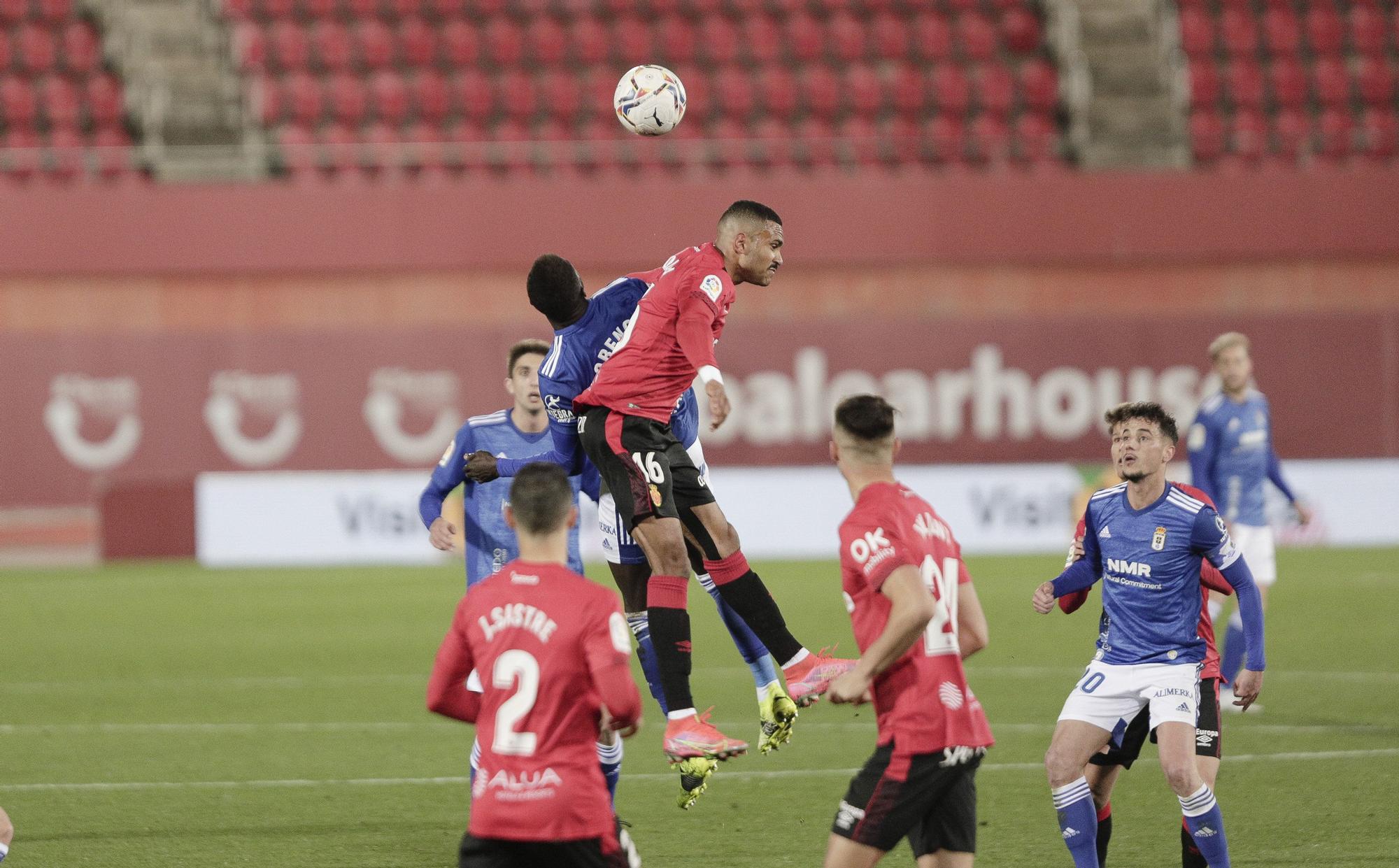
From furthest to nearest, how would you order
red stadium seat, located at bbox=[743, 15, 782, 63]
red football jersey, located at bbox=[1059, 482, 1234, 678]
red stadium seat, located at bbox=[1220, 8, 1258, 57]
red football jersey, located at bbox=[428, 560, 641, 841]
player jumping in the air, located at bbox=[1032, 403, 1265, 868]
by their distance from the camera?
red stadium seat, located at bbox=[1220, 8, 1258, 57], red stadium seat, located at bbox=[743, 15, 782, 63], red football jersey, located at bbox=[1059, 482, 1234, 678], player jumping in the air, located at bbox=[1032, 403, 1265, 868], red football jersey, located at bbox=[428, 560, 641, 841]

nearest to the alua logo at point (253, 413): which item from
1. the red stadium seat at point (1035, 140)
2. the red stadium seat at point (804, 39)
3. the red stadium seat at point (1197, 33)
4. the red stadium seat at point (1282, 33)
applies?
the red stadium seat at point (804, 39)

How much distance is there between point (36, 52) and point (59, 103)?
1279 mm

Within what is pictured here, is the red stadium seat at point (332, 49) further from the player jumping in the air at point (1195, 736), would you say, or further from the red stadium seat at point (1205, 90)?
the player jumping in the air at point (1195, 736)

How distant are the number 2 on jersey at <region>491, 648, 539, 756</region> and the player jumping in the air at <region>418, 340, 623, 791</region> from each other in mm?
2285

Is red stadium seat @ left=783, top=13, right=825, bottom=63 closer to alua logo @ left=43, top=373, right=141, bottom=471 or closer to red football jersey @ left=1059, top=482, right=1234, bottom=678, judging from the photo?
alua logo @ left=43, top=373, right=141, bottom=471

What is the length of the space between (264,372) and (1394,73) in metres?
16.6

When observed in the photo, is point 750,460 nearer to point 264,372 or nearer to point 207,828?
point 264,372

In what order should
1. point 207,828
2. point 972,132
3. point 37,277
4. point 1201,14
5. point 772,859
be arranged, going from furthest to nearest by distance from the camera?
point 1201,14 → point 972,132 → point 37,277 → point 207,828 → point 772,859

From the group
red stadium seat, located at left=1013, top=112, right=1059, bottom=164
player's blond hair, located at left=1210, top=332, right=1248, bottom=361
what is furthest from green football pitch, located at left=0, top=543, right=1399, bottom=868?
red stadium seat, located at left=1013, top=112, right=1059, bottom=164

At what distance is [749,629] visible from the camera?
7.46 meters

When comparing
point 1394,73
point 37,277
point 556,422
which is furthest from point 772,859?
point 1394,73

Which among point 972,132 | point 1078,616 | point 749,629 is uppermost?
point 972,132

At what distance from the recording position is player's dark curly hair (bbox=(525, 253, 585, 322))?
281 inches

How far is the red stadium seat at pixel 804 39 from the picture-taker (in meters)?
25.0
